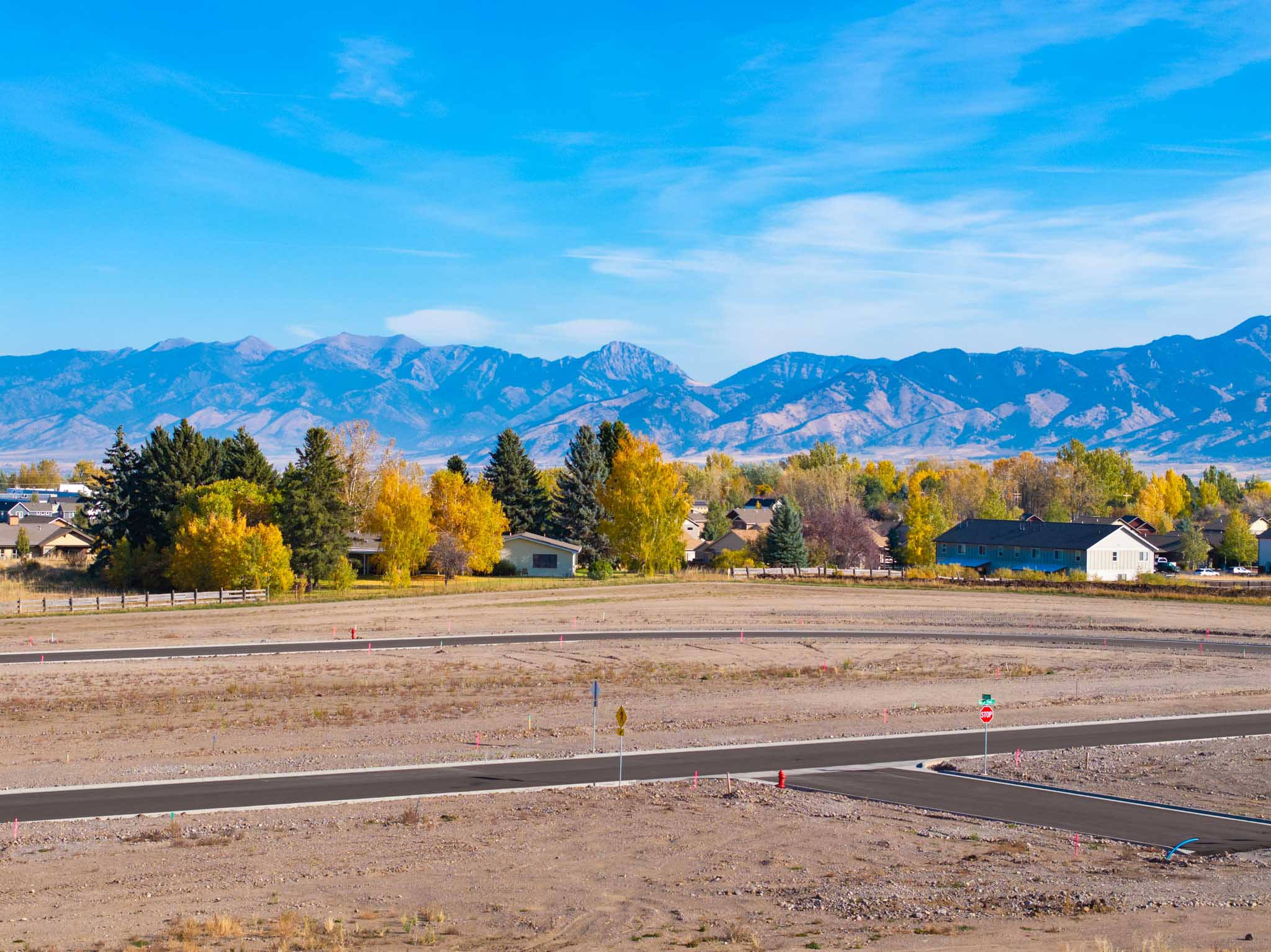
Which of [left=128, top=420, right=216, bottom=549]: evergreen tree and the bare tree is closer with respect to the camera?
[left=128, top=420, right=216, bottom=549]: evergreen tree

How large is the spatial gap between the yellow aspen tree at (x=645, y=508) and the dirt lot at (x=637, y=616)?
10361 mm

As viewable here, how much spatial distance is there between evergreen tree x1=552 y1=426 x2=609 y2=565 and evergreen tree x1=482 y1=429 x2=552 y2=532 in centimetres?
205

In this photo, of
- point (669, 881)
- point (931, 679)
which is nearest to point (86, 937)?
point (669, 881)

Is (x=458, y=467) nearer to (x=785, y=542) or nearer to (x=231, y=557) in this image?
(x=231, y=557)

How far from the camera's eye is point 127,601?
6531 centimetres

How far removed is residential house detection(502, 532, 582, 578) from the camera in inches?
3617

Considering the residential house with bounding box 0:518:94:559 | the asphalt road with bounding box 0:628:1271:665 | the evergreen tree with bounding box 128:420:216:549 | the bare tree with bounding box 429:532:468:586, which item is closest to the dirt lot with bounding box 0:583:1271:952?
the asphalt road with bounding box 0:628:1271:665

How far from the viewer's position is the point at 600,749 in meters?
28.6

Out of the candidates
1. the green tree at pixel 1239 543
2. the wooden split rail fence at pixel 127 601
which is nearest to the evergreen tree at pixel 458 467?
the wooden split rail fence at pixel 127 601

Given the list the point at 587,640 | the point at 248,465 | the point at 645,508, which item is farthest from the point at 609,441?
the point at 587,640

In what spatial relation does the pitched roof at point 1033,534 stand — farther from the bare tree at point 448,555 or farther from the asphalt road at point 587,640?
the bare tree at point 448,555

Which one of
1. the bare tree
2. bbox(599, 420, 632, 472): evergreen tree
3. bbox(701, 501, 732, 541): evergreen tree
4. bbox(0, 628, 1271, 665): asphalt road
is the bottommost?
bbox(0, 628, 1271, 665): asphalt road

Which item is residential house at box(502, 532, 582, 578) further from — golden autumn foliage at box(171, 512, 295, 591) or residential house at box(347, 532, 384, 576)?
golden autumn foliage at box(171, 512, 295, 591)

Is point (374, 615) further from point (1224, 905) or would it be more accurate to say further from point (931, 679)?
point (1224, 905)
